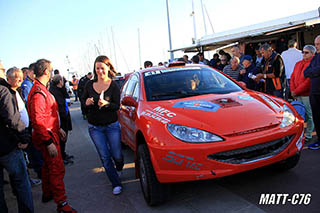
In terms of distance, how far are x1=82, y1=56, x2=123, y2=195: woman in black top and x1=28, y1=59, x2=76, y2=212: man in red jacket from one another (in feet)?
1.58

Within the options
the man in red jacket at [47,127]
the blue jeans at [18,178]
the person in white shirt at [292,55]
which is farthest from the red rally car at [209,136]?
the person in white shirt at [292,55]

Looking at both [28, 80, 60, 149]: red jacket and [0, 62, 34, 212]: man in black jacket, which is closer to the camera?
[0, 62, 34, 212]: man in black jacket

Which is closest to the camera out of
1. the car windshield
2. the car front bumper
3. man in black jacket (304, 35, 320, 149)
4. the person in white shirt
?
the car front bumper

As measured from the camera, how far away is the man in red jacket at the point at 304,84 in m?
→ 4.74

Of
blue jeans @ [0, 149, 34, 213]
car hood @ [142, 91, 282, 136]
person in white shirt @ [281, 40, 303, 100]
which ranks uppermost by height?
person in white shirt @ [281, 40, 303, 100]

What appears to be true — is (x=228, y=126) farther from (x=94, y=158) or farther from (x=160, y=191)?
(x=94, y=158)

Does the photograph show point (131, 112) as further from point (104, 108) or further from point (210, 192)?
point (210, 192)

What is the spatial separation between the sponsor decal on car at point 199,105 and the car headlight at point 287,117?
72 cm

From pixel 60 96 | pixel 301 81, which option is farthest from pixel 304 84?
pixel 60 96

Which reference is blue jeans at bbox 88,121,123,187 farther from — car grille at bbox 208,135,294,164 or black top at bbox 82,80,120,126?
car grille at bbox 208,135,294,164

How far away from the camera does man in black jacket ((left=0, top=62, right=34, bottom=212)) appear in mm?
2730

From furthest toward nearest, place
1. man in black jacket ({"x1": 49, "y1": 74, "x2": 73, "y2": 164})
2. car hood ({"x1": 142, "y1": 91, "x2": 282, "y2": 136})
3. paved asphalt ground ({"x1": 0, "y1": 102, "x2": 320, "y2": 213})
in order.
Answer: man in black jacket ({"x1": 49, "y1": 74, "x2": 73, "y2": 164}) < paved asphalt ground ({"x1": 0, "y1": 102, "x2": 320, "y2": 213}) < car hood ({"x1": 142, "y1": 91, "x2": 282, "y2": 136})

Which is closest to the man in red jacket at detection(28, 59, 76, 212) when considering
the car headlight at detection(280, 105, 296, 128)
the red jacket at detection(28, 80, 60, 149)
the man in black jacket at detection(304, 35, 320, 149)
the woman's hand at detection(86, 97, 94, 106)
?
the red jacket at detection(28, 80, 60, 149)

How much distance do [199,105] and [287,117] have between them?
992mm
